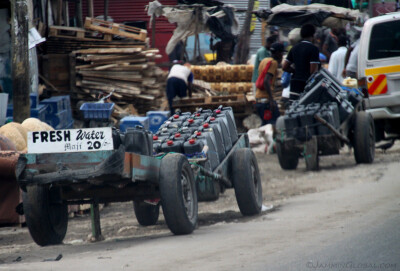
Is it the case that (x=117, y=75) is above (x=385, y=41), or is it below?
below

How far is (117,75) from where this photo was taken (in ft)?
67.7

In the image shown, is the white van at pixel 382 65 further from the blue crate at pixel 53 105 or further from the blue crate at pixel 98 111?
the blue crate at pixel 53 105

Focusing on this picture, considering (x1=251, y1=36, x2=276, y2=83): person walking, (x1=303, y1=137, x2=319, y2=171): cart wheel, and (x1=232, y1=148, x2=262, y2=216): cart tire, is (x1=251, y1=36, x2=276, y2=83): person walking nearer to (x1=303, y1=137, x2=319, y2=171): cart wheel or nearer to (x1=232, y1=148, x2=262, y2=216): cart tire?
(x1=303, y1=137, x2=319, y2=171): cart wheel

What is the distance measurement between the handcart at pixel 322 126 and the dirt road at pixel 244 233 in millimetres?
499

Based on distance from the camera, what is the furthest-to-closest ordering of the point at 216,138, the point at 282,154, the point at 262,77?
the point at 262,77
the point at 282,154
the point at 216,138

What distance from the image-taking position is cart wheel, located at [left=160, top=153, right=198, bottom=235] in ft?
24.6

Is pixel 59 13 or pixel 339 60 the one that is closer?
pixel 339 60

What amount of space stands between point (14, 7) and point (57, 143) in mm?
6913

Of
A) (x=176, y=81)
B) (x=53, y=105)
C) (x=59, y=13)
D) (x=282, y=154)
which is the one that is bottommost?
(x=282, y=154)

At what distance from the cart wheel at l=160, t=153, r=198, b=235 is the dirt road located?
15 centimetres

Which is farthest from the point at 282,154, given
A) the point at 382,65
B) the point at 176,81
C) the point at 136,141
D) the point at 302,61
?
the point at 136,141

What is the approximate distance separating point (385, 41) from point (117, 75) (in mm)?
8499

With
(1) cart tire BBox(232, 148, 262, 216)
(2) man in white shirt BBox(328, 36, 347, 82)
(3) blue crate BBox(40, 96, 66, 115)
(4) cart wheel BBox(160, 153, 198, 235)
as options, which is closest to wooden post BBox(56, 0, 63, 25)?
(3) blue crate BBox(40, 96, 66, 115)

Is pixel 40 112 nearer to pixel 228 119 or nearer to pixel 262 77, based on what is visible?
pixel 262 77
